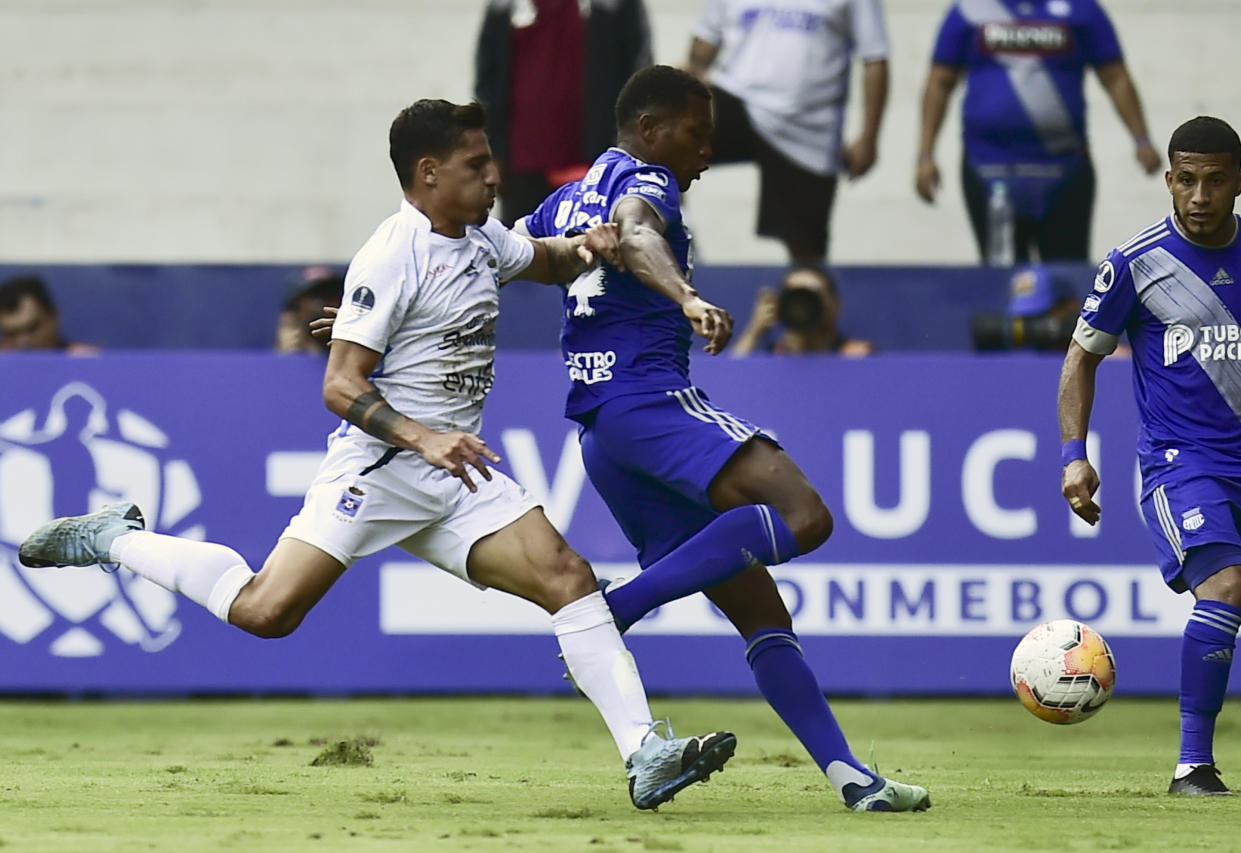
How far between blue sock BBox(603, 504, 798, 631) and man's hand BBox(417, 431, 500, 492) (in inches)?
26.3

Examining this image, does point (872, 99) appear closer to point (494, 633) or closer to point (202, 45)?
point (494, 633)

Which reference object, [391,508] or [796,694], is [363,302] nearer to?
[391,508]

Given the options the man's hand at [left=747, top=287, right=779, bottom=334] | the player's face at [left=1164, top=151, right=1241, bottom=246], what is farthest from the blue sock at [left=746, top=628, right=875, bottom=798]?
the man's hand at [left=747, top=287, right=779, bottom=334]

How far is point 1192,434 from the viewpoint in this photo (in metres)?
6.70

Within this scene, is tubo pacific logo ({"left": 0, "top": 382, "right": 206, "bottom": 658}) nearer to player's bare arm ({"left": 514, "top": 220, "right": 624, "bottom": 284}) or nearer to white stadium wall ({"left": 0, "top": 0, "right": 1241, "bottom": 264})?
player's bare arm ({"left": 514, "top": 220, "right": 624, "bottom": 284})

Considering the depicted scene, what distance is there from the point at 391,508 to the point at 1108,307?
2.48 metres

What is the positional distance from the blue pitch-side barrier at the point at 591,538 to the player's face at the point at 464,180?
3.60 metres

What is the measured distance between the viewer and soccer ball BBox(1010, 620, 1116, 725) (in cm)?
664

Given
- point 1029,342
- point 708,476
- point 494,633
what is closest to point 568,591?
point 708,476

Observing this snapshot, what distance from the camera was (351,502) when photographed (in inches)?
238

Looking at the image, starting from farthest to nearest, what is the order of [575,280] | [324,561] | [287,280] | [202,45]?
[202,45] → [287,280] → [575,280] → [324,561]

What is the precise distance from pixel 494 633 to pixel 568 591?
12.1 feet

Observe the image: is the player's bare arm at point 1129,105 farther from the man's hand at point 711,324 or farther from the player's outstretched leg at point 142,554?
the player's outstretched leg at point 142,554

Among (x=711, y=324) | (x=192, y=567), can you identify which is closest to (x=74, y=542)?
(x=192, y=567)
